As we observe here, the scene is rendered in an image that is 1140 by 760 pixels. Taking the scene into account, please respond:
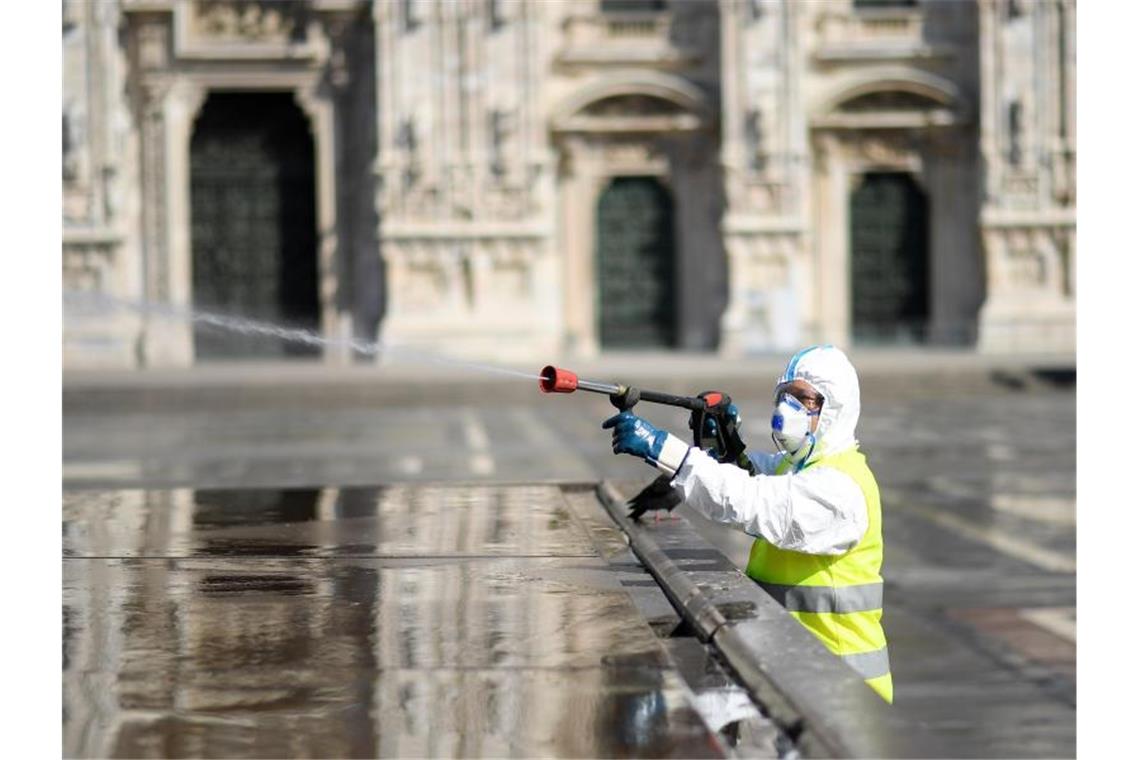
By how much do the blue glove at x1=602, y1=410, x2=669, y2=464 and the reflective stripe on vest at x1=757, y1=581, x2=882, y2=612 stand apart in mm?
496

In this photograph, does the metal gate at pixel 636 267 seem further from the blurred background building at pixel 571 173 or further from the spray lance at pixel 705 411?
the spray lance at pixel 705 411

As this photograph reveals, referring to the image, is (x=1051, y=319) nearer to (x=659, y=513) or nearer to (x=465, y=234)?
(x=465, y=234)

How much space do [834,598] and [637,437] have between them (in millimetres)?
648

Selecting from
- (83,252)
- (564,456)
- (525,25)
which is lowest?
(564,456)

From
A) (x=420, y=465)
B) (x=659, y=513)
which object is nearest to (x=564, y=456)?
(x=420, y=465)

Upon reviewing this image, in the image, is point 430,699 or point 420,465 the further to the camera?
point 420,465

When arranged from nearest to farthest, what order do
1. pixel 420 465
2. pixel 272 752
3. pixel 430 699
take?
pixel 272 752
pixel 430 699
pixel 420 465

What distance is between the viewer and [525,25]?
32.2 m

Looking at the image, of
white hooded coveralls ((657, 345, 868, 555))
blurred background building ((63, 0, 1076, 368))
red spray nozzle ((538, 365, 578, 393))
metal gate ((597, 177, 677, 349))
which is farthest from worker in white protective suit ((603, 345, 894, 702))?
metal gate ((597, 177, 677, 349))

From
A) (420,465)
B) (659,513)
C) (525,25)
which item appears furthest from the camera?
(525,25)

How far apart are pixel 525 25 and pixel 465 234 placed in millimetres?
3302

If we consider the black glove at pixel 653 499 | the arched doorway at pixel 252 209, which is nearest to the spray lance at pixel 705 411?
the black glove at pixel 653 499

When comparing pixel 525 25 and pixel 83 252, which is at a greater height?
pixel 525 25

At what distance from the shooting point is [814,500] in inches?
206
